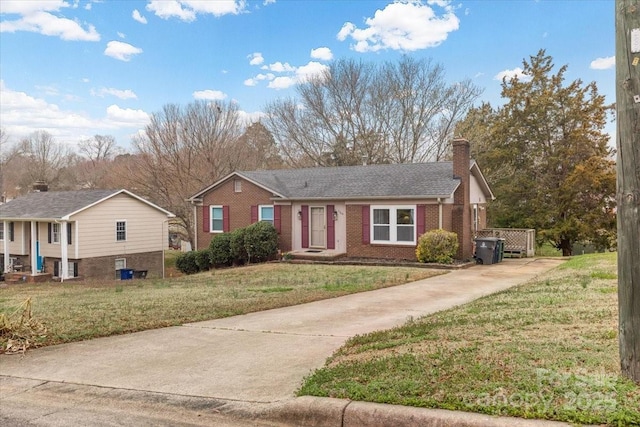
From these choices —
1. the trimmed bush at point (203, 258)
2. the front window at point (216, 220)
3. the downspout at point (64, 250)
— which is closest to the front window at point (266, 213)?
the front window at point (216, 220)

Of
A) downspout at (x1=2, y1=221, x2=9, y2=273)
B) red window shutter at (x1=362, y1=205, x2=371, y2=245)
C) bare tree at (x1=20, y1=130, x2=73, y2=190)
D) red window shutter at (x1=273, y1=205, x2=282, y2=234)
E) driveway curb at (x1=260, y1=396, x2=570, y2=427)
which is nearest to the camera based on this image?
driveway curb at (x1=260, y1=396, x2=570, y2=427)

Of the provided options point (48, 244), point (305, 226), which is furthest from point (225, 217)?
point (48, 244)

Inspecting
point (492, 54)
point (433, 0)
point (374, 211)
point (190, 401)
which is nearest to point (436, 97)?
point (492, 54)

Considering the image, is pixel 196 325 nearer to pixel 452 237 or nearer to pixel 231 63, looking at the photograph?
pixel 452 237

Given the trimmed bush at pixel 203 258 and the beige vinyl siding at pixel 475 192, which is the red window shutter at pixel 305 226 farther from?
the beige vinyl siding at pixel 475 192

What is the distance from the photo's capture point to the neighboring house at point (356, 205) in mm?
18812

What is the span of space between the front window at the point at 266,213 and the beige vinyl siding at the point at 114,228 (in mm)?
8567

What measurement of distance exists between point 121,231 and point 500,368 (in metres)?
25.3

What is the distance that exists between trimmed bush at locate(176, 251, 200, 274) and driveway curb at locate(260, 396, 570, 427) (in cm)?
1930

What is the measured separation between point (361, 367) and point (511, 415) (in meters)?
1.54

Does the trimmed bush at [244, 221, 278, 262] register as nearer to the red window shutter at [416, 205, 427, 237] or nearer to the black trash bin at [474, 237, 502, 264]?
the red window shutter at [416, 205, 427, 237]

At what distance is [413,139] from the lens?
3588 centimetres

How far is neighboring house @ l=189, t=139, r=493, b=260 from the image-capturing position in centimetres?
1881

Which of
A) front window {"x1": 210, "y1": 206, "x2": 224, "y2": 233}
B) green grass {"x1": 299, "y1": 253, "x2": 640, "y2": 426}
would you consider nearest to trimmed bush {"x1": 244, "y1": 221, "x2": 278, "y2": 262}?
front window {"x1": 210, "y1": 206, "x2": 224, "y2": 233}
